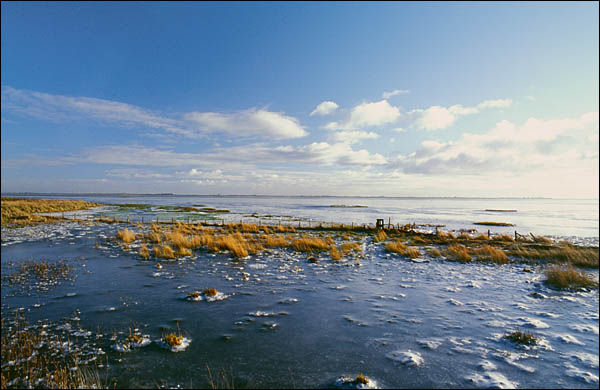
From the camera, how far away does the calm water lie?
22.6 feet

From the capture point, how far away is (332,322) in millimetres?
10016

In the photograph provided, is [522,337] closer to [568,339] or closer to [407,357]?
[568,339]

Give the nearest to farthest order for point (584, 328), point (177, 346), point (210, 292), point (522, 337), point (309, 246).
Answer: point (177, 346) < point (522, 337) < point (584, 328) < point (210, 292) < point (309, 246)

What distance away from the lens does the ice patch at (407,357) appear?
24.1ft

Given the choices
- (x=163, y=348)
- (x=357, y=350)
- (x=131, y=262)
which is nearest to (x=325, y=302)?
(x=357, y=350)

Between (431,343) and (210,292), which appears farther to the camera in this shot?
(210,292)

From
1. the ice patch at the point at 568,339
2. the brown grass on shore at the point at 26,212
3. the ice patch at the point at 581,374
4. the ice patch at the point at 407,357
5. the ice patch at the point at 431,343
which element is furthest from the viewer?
the brown grass on shore at the point at 26,212

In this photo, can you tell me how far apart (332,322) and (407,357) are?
9.67 ft

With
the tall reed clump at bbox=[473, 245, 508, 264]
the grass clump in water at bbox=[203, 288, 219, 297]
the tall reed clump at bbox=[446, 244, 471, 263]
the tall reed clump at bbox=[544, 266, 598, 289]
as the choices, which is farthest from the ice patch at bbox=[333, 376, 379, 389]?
the tall reed clump at bbox=[473, 245, 508, 264]

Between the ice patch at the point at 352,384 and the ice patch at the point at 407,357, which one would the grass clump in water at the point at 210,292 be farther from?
the ice patch at the point at 407,357

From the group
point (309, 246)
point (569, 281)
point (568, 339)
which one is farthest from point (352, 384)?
point (309, 246)

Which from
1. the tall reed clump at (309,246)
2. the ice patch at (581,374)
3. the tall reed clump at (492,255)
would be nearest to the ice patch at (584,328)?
the ice patch at (581,374)

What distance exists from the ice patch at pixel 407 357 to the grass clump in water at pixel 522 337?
10.9ft

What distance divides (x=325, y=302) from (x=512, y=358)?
6429 mm
